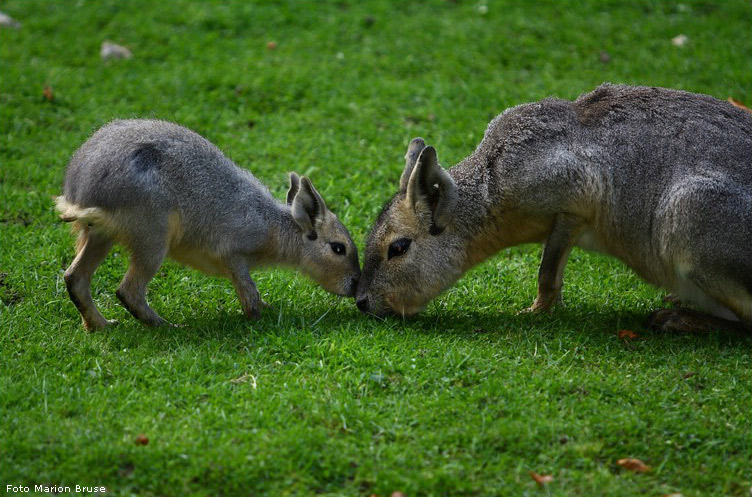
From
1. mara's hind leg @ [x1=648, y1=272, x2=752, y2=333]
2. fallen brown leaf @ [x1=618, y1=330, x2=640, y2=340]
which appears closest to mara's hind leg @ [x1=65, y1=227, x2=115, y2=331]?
fallen brown leaf @ [x1=618, y1=330, x2=640, y2=340]

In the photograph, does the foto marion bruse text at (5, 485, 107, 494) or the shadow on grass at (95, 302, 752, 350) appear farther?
the shadow on grass at (95, 302, 752, 350)

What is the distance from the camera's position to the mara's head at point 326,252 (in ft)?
22.7

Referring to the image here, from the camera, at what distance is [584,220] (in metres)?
6.54

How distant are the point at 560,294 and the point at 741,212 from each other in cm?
145

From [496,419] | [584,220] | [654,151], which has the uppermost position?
[654,151]

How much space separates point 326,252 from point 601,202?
2.06 meters

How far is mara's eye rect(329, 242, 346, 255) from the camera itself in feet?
22.9

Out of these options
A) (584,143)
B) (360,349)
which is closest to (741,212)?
(584,143)

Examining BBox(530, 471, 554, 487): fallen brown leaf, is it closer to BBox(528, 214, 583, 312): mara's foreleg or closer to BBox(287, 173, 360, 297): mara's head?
BBox(528, 214, 583, 312): mara's foreleg

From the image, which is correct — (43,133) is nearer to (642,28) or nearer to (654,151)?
(654,151)

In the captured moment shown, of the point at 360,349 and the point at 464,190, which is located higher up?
the point at 464,190

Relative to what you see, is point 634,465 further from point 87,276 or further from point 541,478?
point 87,276

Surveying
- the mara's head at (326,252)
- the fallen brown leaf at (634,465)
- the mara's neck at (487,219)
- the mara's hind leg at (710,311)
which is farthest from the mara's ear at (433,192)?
the fallen brown leaf at (634,465)

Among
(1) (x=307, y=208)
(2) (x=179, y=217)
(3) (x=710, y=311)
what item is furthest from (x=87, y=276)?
(3) (x=710, y=311)
